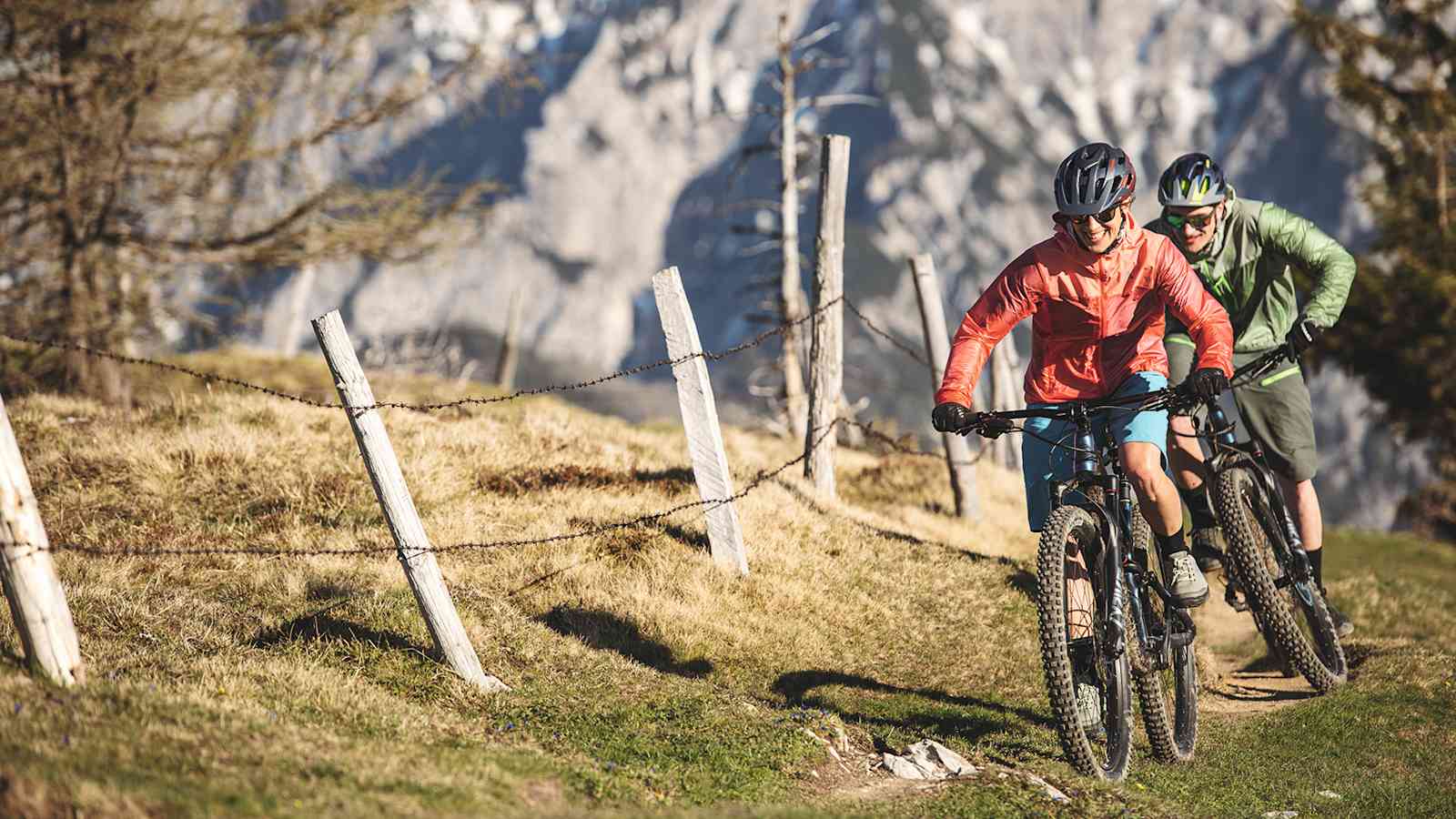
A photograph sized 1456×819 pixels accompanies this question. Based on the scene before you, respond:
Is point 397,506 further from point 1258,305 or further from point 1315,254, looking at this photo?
point 1315,254

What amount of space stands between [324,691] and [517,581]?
2524 millimetres

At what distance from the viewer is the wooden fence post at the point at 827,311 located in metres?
11.1

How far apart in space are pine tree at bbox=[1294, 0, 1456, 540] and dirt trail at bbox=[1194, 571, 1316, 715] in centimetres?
1340

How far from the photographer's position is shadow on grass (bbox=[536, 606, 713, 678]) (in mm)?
7719

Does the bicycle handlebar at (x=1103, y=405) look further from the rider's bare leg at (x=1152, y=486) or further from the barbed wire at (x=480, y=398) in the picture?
the barbed wire at (x=480, y=398)

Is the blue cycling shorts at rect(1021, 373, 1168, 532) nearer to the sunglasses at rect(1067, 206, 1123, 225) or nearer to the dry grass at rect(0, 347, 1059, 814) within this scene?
the sunglasses at rect(1067, 206, 1123, 225)

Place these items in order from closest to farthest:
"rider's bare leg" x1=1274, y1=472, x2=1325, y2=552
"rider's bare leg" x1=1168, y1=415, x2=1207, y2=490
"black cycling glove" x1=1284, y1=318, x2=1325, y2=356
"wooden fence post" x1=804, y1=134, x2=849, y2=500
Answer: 1. "black cycling glove" x1=1284, y1=318, x2=1325, y2=356
2. "rider's bare leg" x1=1168, y1=415, x2=1207, y2=490
3. "rider's bare leg" x1=1274, y1=472, x2=1325, y2=552
4. "wooden fence post" x1=804, y1=134, x2=849, y2=500

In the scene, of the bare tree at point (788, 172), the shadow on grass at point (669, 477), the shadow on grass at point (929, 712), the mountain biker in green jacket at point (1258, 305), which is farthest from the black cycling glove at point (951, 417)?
the bare tree at point (788, 172)

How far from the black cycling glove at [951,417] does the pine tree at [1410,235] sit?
19052mm

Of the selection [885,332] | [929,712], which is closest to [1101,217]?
[929,712]

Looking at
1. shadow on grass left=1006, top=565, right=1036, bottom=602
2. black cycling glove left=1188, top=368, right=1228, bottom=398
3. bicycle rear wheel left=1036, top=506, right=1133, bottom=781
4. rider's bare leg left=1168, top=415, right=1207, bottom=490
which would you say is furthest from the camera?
shadow on grass left=1006, top=565, right=1036, bottom=602

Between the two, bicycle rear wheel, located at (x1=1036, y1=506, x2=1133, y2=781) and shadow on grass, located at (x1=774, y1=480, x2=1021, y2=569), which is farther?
shadow on grass, located at (x1=774, y1=480, x2=1021, y2=569)

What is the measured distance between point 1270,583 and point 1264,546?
1.92ft

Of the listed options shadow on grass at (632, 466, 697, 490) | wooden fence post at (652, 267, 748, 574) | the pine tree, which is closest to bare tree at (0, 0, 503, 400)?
shadow on grass at (632, 466, 697, 490)
